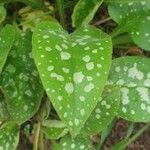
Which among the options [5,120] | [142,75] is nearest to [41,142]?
[5,120]

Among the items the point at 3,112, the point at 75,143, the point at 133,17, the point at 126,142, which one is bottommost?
the point at 126,142

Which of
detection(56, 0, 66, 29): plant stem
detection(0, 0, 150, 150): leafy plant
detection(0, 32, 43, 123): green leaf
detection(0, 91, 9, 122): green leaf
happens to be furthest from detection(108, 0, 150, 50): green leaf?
detection(0, 91, 9, 122): green leaf

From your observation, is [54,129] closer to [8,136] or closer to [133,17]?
[8,136]

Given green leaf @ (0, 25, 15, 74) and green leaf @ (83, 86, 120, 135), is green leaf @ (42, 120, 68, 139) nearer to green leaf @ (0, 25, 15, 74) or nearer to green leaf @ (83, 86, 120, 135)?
green leaf @ (83, 86, 120, 135)

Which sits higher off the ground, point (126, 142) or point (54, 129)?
point (54, 129)

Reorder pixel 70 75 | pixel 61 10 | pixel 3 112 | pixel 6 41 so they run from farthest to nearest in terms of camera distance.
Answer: pixel 61 10
pixel 3 112
pixel 6 41
pixel 70 75

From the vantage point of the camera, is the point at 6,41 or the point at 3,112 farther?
the point at 3,112

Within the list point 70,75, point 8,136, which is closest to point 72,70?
point 70,75
